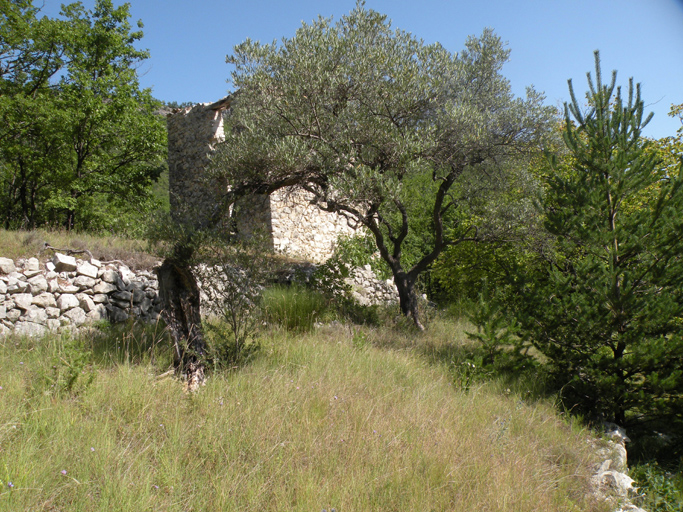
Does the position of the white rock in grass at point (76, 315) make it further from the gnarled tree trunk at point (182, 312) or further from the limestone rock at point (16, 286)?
the gnarled tree trunk at point (182, 312)

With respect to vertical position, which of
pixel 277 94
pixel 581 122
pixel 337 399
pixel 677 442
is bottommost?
pixel 677 442

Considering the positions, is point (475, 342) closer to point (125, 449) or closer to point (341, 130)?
point (341, 130)

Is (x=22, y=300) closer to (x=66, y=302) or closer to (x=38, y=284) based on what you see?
(x=38, y=284)

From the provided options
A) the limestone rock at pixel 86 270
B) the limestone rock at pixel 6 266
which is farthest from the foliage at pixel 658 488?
the limestone rock at pixel 6 266

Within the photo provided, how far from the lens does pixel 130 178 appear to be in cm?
1766

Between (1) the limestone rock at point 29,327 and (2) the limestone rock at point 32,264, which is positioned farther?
(2) the limestone rock at point 32,264

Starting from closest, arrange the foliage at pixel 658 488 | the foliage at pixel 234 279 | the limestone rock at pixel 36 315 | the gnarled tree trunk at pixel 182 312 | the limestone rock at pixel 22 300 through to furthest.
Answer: the foliage at pixel 658 488 < the gnarled tree trunk at pixel 182 312 < the foliage at pixel 234 279 < the limestone rock at pixel 36 315 < the limestone rock at pixel 22 300

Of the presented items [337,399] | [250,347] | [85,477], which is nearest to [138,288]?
[250,347]

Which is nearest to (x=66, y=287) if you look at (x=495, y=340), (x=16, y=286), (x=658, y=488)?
(x=16, y=286)

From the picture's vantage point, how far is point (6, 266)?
8031 millimetres

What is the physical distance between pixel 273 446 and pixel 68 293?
6653 mm

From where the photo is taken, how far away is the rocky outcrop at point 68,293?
754 centimetres

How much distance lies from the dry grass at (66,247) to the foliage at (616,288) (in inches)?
287

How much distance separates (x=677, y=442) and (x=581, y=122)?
4.11 meters
